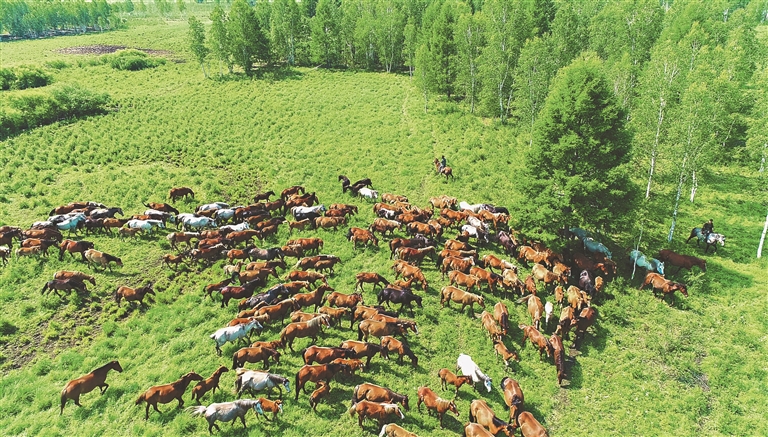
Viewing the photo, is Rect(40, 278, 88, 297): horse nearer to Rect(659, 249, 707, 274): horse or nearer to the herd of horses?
the herd of horses

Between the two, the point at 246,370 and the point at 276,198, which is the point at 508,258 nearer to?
the point at 246,370

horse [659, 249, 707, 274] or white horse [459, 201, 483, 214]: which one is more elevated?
white horse [459, 201, 483, 214]

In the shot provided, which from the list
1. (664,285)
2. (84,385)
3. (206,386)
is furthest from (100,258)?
(664,285)

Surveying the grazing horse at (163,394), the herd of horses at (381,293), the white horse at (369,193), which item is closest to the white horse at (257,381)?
the herd of horses at (381,293)

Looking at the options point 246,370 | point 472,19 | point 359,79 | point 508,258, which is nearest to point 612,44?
point 472,19

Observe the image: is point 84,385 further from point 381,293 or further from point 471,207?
point 471,207

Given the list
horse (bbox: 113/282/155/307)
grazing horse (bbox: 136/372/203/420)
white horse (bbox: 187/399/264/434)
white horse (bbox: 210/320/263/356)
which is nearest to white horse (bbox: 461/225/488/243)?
white horse (bbox: 210/320/263/356)

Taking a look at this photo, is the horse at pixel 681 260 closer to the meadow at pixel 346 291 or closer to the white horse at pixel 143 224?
the meadow at pixel 346 291
